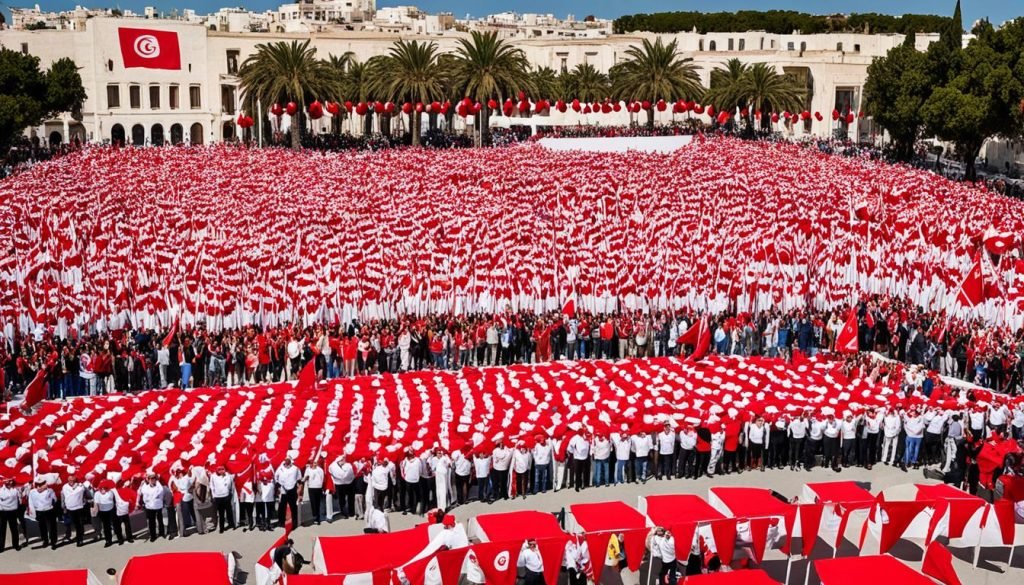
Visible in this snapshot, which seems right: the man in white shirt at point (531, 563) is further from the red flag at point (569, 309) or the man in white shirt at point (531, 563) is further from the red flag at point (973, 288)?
the red flag at point (973, 288)

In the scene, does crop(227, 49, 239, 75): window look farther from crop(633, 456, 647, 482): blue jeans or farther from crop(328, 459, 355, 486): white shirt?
crop(328, 459, 355, 486): white shirt

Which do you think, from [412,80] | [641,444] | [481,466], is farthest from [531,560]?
[412,80]

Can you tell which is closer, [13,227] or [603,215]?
[13,227]

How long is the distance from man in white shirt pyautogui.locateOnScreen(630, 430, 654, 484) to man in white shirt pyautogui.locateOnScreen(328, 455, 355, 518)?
15.9ft

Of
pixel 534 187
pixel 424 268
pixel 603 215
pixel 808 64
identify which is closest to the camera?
pixel 424 268

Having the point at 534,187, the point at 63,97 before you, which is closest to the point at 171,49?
the point at 63,97

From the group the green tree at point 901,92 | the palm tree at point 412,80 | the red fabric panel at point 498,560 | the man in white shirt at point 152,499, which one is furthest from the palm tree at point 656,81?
the red fabric panel at point 498,560

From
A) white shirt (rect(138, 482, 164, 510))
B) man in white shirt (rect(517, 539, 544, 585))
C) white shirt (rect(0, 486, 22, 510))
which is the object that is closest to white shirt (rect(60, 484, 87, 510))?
white shirt (rect(0, 486, 22, 510))

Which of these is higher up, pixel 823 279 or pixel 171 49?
pixel 171 49

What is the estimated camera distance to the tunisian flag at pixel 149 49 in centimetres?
6744

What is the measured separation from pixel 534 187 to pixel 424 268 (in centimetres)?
1051

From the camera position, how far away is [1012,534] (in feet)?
50.8

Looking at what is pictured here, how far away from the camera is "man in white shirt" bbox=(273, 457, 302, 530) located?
16719mm

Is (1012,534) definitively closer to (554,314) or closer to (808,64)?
(554,314)
